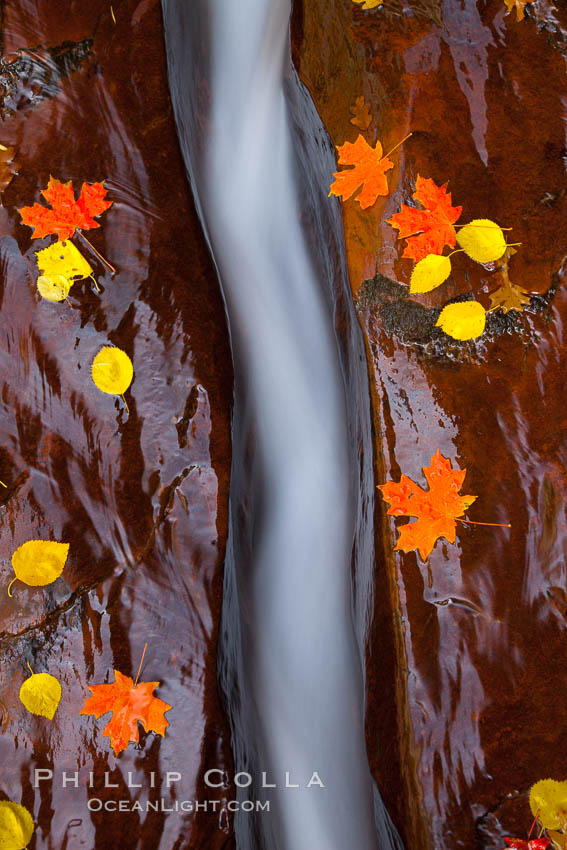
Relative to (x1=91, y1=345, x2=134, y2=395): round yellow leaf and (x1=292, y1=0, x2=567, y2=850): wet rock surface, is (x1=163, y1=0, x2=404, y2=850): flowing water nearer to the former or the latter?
Answer: (x1=292, y1=0, x2=567, y2=850): wet rock surface

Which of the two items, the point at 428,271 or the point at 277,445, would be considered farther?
the point at 277,445

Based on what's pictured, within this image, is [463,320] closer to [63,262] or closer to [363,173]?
[363,173]

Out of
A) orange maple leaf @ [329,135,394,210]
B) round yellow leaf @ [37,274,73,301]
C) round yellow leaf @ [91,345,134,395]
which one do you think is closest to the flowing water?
orange maple leaf @ [329,135,394,210]

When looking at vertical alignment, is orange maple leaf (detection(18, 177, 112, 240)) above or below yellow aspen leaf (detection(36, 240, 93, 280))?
above

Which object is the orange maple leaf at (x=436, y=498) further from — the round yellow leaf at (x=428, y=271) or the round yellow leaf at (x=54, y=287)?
the round yellow leaf at (x=54, y=287)

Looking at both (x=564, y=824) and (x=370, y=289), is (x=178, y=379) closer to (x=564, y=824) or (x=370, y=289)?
(x=370, y=289)

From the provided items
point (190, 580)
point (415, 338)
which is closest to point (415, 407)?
point (415, 338)

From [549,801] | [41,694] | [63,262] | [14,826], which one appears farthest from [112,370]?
[549,801]
